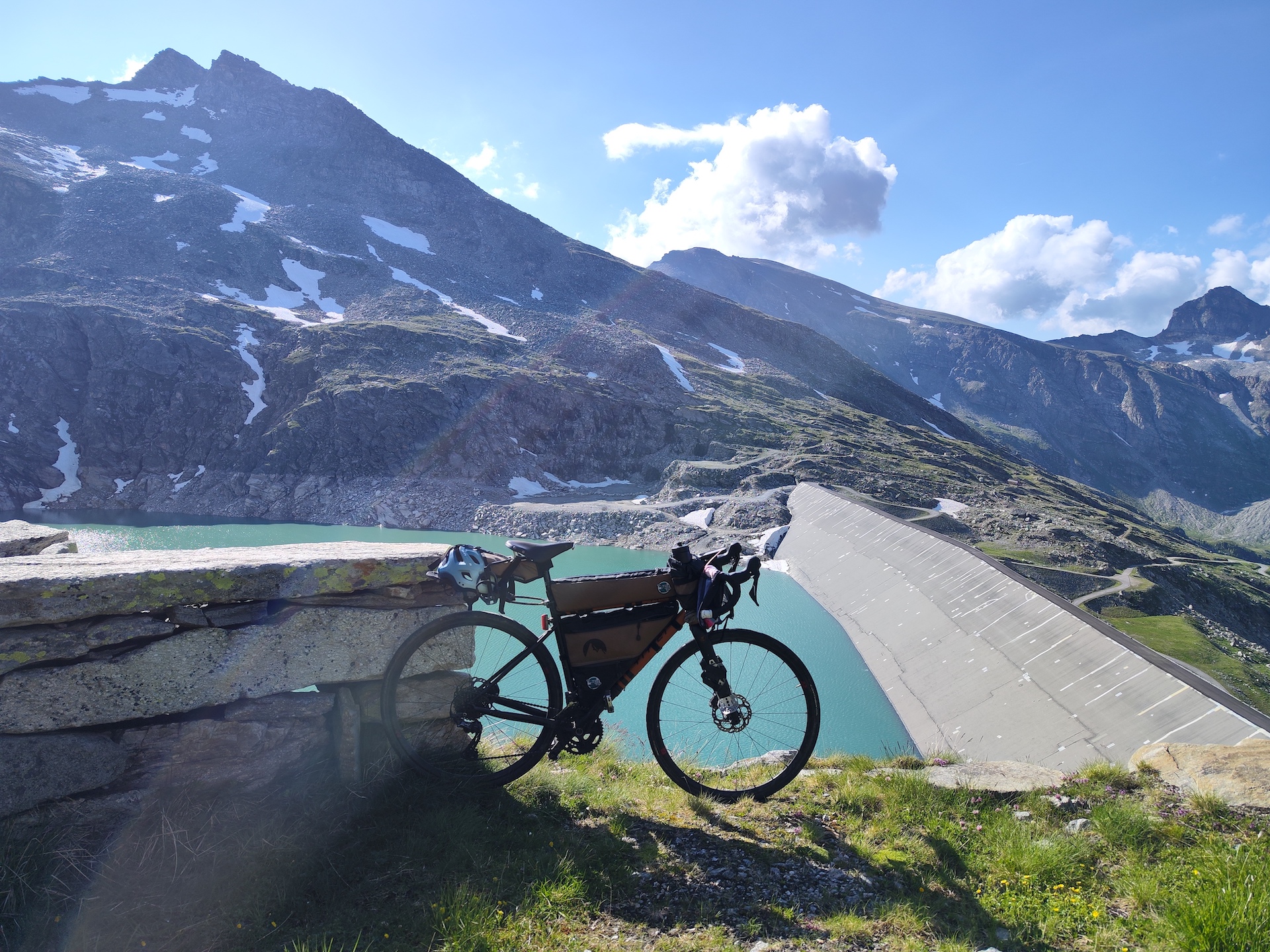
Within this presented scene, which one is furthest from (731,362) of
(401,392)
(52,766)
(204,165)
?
(204,165)

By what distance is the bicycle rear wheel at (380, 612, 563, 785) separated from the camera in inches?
173

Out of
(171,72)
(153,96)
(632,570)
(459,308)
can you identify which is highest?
(171,72)

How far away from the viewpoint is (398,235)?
132250 millimetres

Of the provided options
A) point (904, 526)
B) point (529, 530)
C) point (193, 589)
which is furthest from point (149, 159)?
point (193, 589)

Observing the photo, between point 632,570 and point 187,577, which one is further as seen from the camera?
point 632,570

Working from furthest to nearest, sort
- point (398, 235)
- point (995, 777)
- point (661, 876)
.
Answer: point (398, 235) < point (995, 777) < point (661, 876)

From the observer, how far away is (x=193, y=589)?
3.91m

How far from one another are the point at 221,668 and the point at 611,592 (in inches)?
101

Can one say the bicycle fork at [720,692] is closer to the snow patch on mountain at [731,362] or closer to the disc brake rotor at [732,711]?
the disc brake rotor at [732,711]

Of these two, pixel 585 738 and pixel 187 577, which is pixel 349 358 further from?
pixel 585 738

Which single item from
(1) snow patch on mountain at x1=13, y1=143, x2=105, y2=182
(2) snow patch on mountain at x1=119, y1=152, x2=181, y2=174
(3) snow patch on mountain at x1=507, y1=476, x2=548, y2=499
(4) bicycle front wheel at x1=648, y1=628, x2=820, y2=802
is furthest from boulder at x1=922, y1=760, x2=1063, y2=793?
(2) snow patch on mountain at x1=119, y1=152, x2=181, y2=174

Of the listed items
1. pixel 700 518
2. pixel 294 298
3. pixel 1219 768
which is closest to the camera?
pixel 1219 768

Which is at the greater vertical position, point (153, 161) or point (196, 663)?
point (153, 161)

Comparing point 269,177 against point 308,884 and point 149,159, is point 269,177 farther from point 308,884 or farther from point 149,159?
point 308,884
